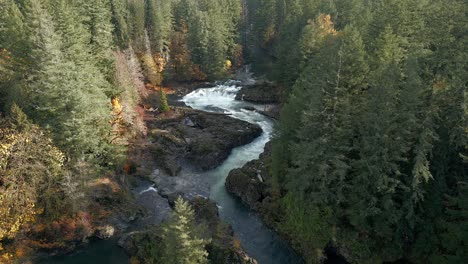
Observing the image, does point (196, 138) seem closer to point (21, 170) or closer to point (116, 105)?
point (116, 105)

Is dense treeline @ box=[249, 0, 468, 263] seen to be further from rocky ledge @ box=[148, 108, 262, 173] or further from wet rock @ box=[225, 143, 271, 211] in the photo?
rocky ledge @ box=[148, 108, 262, 173]

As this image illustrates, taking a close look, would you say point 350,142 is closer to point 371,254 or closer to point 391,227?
point 391,227

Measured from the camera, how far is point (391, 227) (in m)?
27.4

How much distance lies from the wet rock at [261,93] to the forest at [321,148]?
2479cm

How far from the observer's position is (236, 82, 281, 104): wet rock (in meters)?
65.5

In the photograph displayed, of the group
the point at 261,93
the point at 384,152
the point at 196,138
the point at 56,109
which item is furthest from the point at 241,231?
the point at 261,93

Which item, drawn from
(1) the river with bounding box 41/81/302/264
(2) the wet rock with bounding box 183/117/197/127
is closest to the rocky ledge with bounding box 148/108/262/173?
(2) the wet rock with bounding box 183/117/197/127

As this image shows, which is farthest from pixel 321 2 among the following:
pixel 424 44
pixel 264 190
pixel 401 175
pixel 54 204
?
pixel 54 204

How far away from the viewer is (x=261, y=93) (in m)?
66.8

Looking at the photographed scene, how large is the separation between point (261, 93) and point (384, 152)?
43.0m

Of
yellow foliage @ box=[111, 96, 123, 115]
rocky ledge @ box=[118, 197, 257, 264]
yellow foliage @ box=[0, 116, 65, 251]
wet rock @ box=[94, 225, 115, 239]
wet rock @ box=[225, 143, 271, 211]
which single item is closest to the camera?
yellow foliage @ box=[0, 116, 65, 251]

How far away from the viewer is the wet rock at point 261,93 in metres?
65.5

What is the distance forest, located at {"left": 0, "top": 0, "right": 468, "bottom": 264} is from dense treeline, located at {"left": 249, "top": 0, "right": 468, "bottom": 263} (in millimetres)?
105

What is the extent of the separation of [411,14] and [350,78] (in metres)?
17.2
